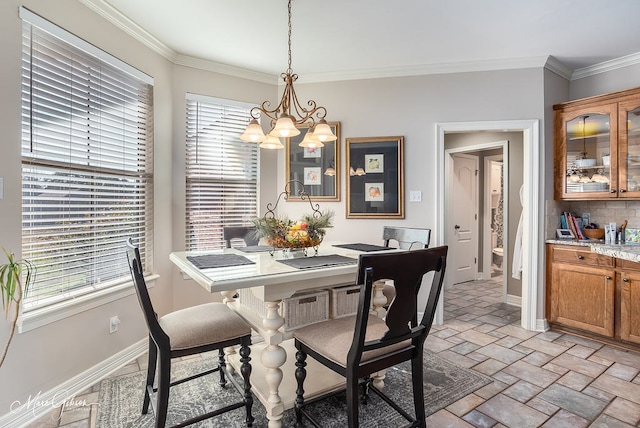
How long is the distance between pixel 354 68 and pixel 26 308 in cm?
335

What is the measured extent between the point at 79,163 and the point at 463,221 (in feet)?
16.3

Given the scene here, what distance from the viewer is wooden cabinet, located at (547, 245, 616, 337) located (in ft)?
9.93

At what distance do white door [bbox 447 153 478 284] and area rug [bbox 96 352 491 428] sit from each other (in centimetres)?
278

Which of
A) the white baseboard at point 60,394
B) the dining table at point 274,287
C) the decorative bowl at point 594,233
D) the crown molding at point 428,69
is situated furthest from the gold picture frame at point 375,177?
the white baseboard at point 60,394

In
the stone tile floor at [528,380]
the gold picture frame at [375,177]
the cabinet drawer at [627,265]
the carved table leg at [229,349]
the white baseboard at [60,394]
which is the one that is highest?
the gold picture frame at [375,177]

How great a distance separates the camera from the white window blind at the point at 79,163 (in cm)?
204

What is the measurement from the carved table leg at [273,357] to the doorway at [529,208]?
2.22 m

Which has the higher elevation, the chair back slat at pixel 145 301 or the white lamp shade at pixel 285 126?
the white lamp shade at pixel 285 126

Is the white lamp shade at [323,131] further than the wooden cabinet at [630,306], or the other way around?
the wooden cabinet at [630,306]

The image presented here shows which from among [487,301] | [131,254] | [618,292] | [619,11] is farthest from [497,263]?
[131,254]

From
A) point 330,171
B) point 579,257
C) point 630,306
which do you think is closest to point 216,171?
point 330,171

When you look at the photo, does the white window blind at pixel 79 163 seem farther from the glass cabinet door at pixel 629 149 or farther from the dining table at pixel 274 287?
the glass cabinet door at pixel 629 149

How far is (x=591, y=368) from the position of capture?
8.63ft

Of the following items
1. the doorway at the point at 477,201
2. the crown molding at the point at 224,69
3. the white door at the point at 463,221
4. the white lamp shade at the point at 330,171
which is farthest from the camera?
the white door at the point at 463,221
